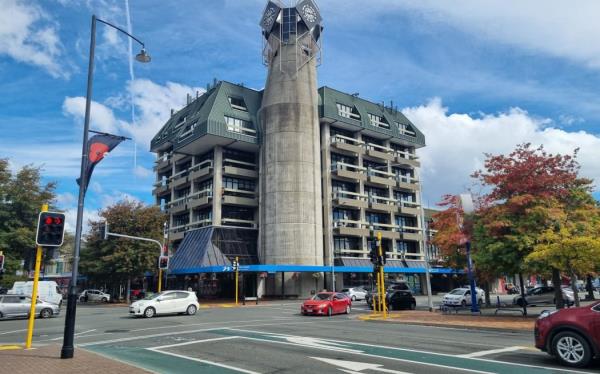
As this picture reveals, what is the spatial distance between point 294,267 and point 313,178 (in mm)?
11077

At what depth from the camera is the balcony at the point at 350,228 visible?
56.8m

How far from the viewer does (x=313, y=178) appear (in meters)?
54.7

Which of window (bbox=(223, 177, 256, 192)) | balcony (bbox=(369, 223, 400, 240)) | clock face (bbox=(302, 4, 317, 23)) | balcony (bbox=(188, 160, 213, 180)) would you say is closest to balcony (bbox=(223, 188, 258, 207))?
window (bbox=(223, 177, 256, 192))

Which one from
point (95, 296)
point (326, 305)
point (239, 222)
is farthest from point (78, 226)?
point (95, 296)

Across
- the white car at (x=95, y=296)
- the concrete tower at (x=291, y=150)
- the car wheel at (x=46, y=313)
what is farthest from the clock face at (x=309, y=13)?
the car wheel at (x=46, y=313)

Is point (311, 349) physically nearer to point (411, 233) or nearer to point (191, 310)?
point (191, 310)

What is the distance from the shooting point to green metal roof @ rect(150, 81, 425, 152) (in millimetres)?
54938

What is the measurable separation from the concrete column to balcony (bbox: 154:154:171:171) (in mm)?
13329

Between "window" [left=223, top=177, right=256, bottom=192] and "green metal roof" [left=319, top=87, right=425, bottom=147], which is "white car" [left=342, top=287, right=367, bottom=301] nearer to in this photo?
"window" [left=223, top=177, right=256, bottom=192]

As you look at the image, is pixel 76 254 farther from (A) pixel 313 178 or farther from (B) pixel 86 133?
(A) pixel 313 178

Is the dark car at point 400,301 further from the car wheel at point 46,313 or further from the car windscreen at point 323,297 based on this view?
the car wheel at point 46,313

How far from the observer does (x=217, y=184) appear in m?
55.5

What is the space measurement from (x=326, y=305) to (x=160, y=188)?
47.3 meters

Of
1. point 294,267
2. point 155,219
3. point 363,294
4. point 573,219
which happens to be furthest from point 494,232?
point 155,219
